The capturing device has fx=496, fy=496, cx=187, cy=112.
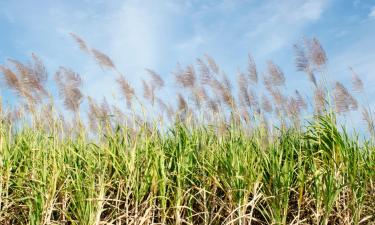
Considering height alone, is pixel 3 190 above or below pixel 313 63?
below

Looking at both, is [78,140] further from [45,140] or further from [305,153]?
[305,153]

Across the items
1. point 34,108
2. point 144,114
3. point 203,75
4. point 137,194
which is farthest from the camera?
point 203,75

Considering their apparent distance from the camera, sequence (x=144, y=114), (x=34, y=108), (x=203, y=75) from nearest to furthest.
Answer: (x=144, y=114), (x=34, y=108), (x=203, y=75)

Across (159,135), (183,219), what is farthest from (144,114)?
(183,219)

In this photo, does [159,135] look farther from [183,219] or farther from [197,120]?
[183,219]

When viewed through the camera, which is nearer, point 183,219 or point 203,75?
point 183,219

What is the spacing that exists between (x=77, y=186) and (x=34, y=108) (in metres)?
1.34

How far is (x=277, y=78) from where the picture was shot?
18.8 ft

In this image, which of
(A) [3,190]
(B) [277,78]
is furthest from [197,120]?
(A) [3,190]

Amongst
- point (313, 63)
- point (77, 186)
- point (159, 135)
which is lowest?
point (77, 186)

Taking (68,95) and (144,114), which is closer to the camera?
(144,114)

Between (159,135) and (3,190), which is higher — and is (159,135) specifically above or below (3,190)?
above

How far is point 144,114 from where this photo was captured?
4812 mm

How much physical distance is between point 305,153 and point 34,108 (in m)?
2.79
